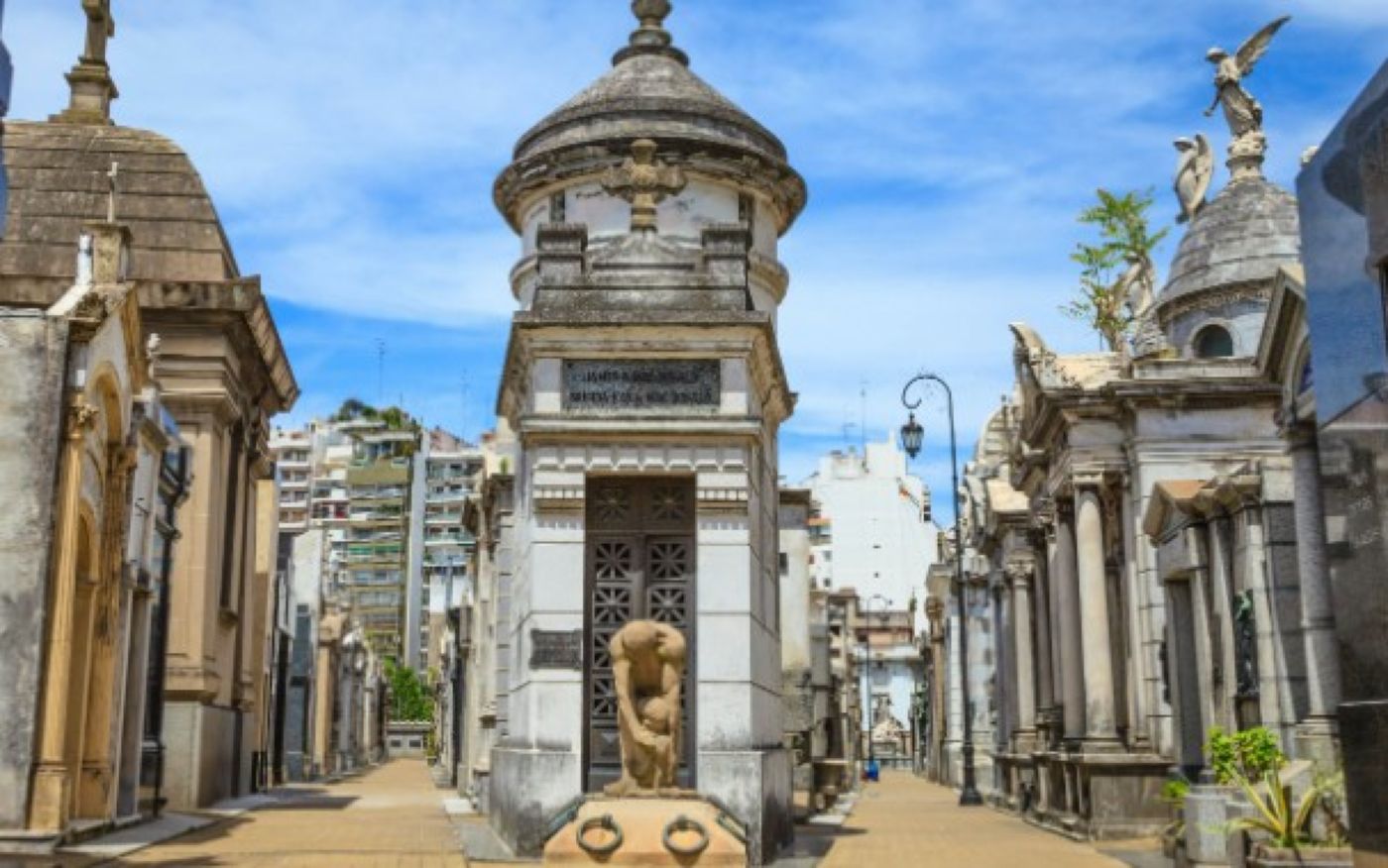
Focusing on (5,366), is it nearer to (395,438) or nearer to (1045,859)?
(1045,859)

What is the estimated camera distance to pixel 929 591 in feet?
154

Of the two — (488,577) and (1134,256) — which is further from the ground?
(1134,256)

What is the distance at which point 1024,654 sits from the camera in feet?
89.4

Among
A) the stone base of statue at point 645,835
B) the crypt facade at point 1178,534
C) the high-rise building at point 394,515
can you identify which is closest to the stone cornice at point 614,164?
the crypt facade at point 1178,534

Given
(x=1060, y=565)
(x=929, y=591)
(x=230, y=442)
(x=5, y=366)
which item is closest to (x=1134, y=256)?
(x=1060, y=565)

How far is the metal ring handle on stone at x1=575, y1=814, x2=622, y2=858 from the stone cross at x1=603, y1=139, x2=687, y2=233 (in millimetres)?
5569

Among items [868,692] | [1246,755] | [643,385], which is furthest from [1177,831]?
[868,692]

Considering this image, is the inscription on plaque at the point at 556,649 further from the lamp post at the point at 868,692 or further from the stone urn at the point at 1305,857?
the lamp post at the point at 868,692

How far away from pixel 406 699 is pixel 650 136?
78.4 meters

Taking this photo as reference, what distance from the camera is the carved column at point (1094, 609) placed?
2070 cm

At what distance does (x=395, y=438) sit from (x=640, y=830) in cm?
11197

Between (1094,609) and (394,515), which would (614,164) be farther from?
(394,515)

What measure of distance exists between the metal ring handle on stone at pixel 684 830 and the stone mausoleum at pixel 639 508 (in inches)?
36.8

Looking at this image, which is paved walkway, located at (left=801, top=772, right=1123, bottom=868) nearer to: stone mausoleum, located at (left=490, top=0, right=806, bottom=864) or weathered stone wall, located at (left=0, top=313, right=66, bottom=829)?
stone mausoleum, located at (left=490, top=0, right=806, bottom=864)
